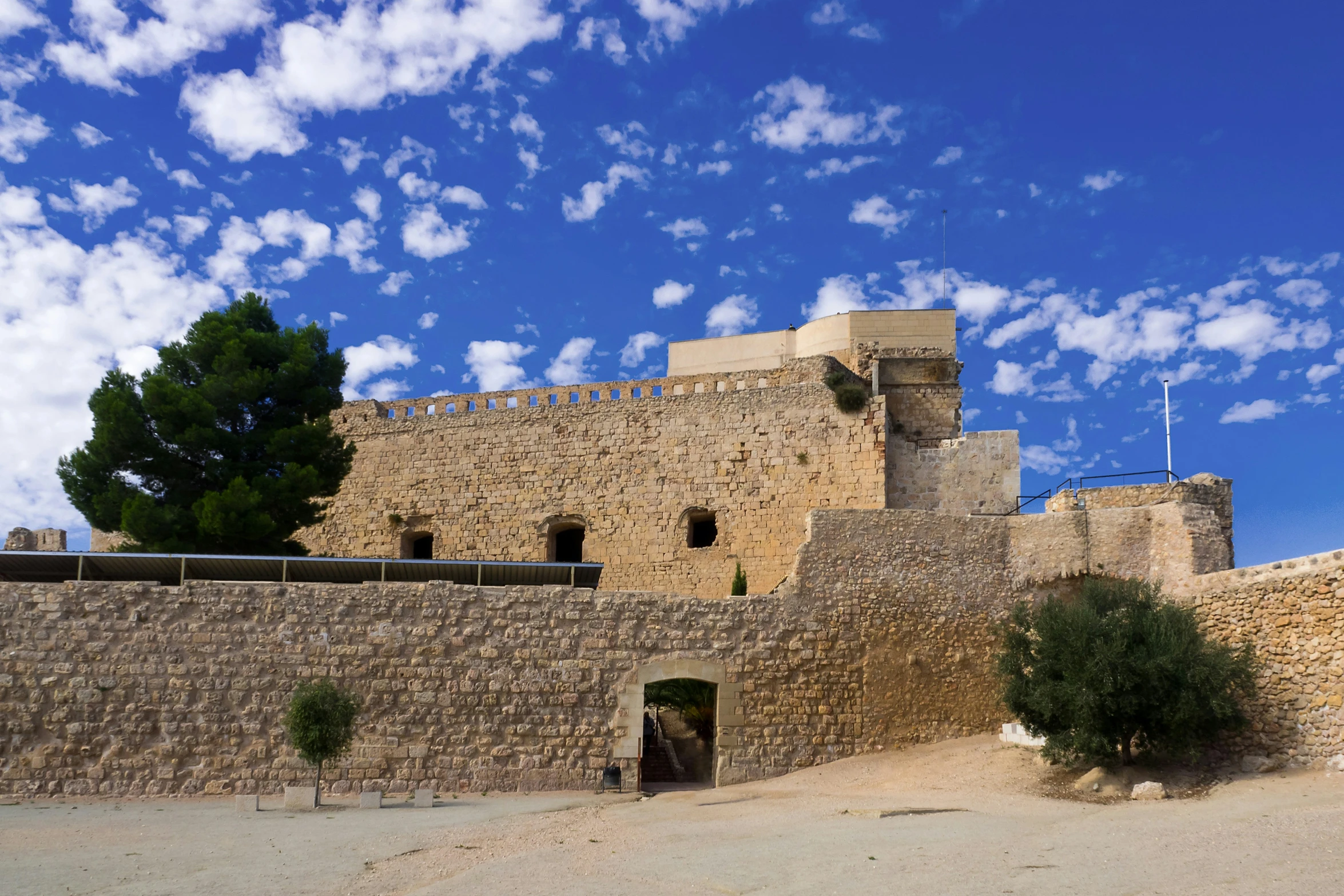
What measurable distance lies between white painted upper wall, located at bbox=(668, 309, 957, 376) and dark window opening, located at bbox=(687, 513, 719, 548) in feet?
10.7

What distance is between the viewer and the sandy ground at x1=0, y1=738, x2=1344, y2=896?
25.8ft

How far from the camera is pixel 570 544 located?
22.6 metres

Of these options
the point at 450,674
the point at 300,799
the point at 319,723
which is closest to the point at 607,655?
the point at 450,674

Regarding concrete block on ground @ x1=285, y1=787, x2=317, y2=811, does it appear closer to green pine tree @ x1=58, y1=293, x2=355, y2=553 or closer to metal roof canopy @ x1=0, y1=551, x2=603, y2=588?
metal roof canopy @ x1=0, y1=551, x2=603, y2=588

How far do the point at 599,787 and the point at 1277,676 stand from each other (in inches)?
310

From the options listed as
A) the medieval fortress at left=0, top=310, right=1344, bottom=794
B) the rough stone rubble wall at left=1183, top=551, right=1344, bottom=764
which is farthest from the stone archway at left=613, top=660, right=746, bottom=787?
the rough stone rubble wall at left=1183, top=551, right=1344, bottom=764

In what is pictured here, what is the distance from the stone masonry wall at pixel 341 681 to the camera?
1280 centimetres

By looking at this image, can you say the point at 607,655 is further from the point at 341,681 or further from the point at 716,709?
the point at 341,681

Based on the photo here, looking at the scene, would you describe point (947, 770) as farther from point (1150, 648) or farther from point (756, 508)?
point (756, 508)

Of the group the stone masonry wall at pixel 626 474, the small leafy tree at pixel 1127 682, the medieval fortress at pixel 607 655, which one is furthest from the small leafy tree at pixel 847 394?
the small leafy tree at pixel 1127 682

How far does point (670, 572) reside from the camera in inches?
797

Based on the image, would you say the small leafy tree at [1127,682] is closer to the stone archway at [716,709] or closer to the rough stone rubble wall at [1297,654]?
the rough stone rubble wall at [1297,654]

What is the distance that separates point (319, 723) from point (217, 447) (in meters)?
8.97

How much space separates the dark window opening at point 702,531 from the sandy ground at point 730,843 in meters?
8.30
